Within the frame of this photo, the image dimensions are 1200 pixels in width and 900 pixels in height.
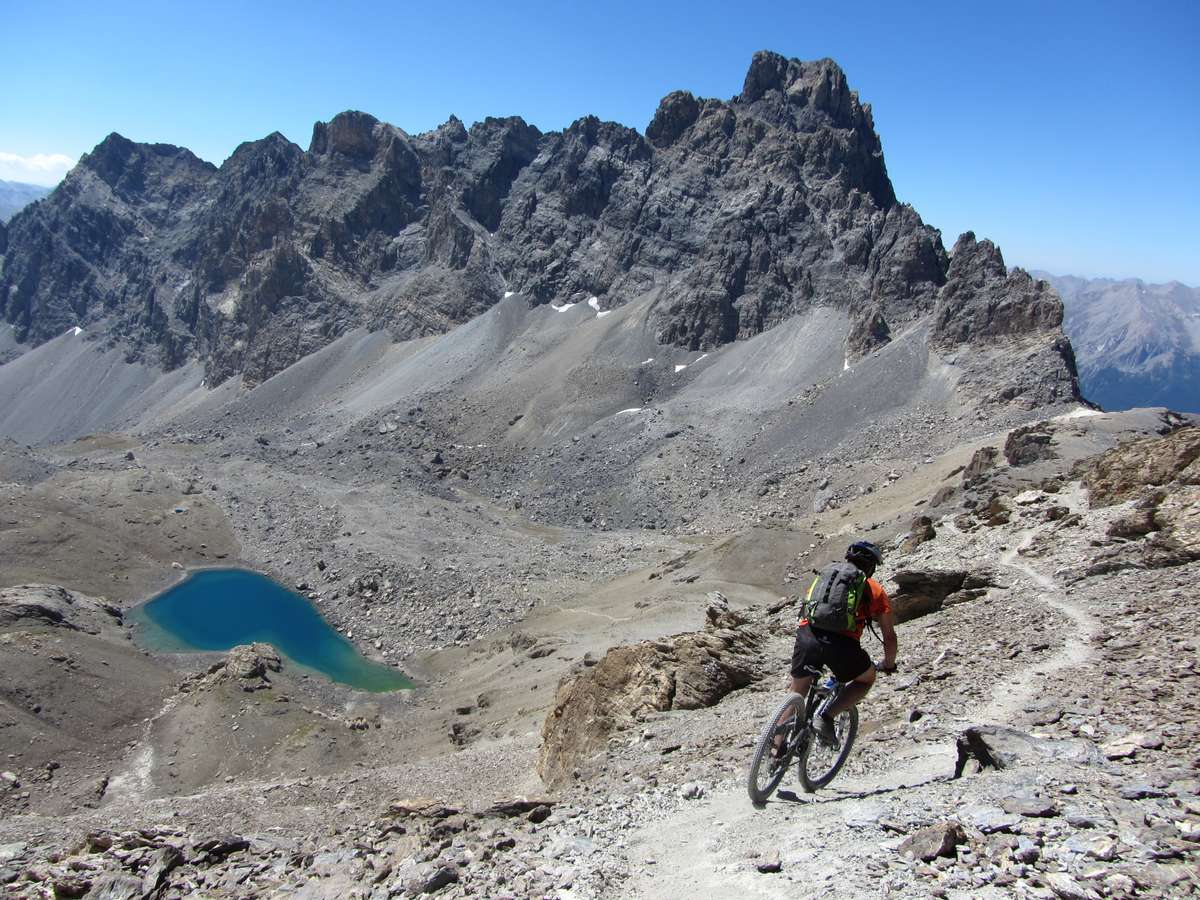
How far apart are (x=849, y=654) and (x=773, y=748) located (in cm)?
150

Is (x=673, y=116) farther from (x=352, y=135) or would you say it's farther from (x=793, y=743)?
(x=793, y=743)

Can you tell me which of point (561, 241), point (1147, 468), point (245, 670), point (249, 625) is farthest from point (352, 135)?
point (1147, 468)

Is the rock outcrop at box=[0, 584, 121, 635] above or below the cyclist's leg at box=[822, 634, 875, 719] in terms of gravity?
below

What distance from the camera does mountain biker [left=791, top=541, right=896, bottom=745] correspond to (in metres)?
10.3

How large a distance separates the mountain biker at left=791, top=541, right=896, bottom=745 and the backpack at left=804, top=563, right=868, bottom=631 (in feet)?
0.40

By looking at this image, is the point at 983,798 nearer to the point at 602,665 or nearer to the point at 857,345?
the point at 602,665

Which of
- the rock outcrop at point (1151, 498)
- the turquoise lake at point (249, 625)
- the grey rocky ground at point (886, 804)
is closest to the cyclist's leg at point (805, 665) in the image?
the grey rocky ground at point (886, 804)

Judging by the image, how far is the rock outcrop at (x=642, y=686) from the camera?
17.3 m

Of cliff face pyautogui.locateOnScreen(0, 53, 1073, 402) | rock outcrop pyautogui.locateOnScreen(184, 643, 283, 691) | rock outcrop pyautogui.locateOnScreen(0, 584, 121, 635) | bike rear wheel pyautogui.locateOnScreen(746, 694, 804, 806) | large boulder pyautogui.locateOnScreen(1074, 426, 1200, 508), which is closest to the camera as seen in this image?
bike rear wheel pyautogui.locateOnScreen(746, 694, 804, 806)

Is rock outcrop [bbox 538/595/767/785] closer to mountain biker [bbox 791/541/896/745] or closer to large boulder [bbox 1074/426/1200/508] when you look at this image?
mountain biker [bbox 791/541/896/745]

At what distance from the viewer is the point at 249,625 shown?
5388 cm

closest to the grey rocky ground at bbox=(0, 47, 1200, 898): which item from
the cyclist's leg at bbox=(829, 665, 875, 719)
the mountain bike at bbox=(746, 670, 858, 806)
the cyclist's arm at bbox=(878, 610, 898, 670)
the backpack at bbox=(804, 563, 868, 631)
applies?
the mountain bike at bbox=(746, 670, 858, 806)

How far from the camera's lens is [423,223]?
14288 centimetres

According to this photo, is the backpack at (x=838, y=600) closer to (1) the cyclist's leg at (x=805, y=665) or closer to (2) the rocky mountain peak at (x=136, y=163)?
(1) the cyclist's leg at (x=805, y=665)
